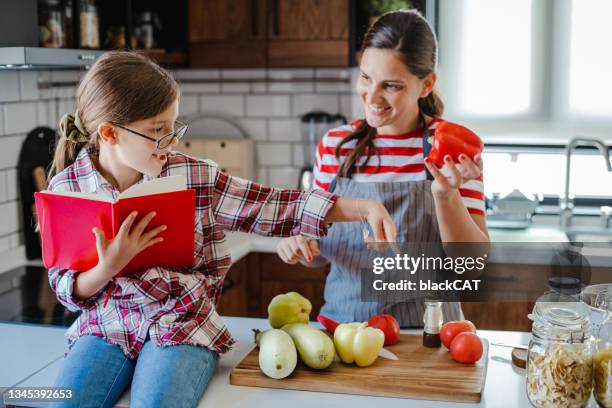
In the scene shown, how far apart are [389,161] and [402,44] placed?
1.03 feet

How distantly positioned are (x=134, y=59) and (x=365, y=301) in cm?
84

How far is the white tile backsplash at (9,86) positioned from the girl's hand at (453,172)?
5.75ft

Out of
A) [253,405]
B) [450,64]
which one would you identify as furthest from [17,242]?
[450,64]

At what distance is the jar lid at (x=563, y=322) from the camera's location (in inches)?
50.7

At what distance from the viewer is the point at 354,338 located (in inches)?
60.7

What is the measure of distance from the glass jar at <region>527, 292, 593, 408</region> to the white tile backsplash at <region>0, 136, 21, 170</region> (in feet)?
7.05

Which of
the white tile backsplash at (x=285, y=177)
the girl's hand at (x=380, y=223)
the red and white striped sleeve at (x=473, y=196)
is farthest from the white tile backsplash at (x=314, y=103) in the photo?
the girl's hand at (x=380, y=223)

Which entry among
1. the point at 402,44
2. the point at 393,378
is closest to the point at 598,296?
the point at 393,378

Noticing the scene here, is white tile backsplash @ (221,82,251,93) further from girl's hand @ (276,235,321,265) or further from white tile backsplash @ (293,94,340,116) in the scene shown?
girl's hand @ (276,235,321,265)

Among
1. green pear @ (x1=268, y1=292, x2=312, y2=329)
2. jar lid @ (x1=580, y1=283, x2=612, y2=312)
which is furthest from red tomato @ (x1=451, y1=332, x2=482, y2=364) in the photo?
green pear @ (x1=268, y1=292, x2=312, y2=329)

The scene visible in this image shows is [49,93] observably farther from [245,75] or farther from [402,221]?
[402,221]

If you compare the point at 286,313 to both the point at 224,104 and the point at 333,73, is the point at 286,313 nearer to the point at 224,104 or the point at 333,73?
the point at 333,73

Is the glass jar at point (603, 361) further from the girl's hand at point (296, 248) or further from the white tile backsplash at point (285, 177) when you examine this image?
the white tile backsplash at point (285, 177)

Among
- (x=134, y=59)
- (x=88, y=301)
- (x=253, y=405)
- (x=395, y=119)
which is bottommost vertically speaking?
(x=253, y=405)
